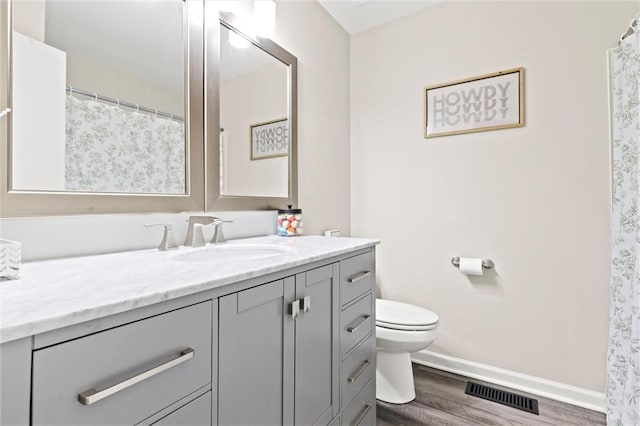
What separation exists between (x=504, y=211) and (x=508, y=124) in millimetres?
518

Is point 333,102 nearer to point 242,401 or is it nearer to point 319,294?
point 319,294

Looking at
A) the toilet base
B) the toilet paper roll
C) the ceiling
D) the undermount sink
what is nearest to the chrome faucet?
the undermount sink

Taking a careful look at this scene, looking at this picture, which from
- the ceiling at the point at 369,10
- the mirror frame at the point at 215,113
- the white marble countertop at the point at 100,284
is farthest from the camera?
the ceiling at the point at 369,10

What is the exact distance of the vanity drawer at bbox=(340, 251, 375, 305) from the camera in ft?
4.03

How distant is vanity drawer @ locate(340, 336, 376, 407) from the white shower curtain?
100cm

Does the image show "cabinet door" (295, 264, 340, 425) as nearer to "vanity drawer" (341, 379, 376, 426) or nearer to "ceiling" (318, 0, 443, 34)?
"vanity drawer" (341, 379, 376, 426)

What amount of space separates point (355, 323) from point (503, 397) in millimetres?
1156

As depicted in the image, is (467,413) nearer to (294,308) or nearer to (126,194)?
(294,308)

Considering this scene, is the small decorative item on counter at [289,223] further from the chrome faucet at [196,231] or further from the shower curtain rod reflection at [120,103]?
the shower curtain rod reflection at [120,103]

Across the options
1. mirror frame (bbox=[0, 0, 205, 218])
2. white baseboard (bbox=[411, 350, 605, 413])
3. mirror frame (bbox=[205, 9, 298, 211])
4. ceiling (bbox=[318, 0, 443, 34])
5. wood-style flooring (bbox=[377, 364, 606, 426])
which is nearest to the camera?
mirror frame (bbox=[0, 0, 205, 218])

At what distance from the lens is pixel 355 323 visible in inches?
51.5

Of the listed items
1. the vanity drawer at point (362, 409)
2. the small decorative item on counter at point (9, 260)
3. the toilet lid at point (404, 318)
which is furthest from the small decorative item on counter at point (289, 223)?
the small decorative item on counter at point (9, 260)

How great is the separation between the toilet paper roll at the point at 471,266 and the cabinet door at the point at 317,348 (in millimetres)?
1147

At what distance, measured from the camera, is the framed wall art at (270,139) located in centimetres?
166
